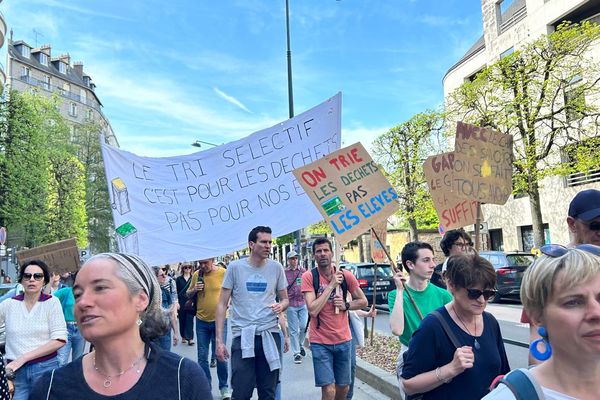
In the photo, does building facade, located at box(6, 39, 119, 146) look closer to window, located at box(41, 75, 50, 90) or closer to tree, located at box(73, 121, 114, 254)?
window, located at box(41, 75, 50, 90)

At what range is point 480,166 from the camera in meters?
4.45

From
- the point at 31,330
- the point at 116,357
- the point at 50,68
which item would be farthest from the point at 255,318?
the point at 50,68

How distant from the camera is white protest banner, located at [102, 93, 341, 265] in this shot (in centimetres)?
535

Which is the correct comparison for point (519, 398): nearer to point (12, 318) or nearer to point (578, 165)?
point (12, 318)

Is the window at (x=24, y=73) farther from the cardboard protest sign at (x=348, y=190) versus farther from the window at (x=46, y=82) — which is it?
the cardboard protest sign at (x=348, y=190)

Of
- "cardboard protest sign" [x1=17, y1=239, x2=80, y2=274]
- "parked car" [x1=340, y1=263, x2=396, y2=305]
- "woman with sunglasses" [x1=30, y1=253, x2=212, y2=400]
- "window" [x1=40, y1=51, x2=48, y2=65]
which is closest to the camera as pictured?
"woman with sunglasses" [x1=30, y1=253, x2=212, y2=400]

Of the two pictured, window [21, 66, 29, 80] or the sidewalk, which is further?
window [21, 66, 29, 80]

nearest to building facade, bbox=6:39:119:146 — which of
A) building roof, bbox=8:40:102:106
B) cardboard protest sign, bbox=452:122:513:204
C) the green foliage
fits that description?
building roof, bbox=8:40:102:106

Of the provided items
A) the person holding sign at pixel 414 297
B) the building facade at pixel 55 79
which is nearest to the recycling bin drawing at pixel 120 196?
the person holding sign at pixel 414 297

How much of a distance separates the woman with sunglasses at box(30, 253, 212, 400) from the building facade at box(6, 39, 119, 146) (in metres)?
56.3

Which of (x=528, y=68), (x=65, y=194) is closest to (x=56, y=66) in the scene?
(x=65, y=194)

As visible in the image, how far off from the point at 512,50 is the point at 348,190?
2788cm

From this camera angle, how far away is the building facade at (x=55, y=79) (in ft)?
189

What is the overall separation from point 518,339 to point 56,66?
2798 inches
